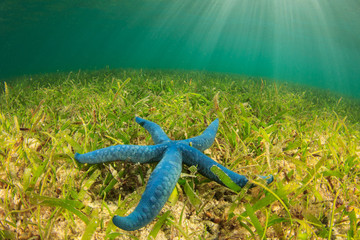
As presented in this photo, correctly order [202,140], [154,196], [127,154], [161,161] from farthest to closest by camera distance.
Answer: [202,140] → [127,154] → [161,161] → [154,196]

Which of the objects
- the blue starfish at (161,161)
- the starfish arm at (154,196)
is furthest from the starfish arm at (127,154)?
the starfish arm at (154,196)

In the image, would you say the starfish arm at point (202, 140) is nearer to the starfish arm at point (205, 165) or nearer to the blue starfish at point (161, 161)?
the blue starfish at point (161, 161)

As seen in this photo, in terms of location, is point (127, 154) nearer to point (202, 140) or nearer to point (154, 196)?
point (154, 196)

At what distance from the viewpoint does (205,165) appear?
1.23 metres

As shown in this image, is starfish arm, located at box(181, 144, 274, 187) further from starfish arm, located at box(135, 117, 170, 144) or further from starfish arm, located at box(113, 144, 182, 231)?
starfish arm, located at box(135, 117, 170, 144)

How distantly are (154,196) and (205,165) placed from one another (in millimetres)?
435

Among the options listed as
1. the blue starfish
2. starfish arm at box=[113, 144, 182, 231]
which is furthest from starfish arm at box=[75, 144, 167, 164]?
starfish arm at box=[113, 144, 182, 231]

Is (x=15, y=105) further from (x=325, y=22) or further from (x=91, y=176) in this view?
(x=325, y=22)

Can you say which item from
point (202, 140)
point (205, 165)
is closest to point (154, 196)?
point (205, 165)

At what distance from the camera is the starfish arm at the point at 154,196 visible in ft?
2.73

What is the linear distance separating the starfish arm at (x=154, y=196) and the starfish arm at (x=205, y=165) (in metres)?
0.10

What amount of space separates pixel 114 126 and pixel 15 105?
3.22 meters

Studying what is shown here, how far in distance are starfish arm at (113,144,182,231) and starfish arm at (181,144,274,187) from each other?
0.34 ft

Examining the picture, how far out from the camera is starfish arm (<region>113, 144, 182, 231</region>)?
A: 0.83 meters
